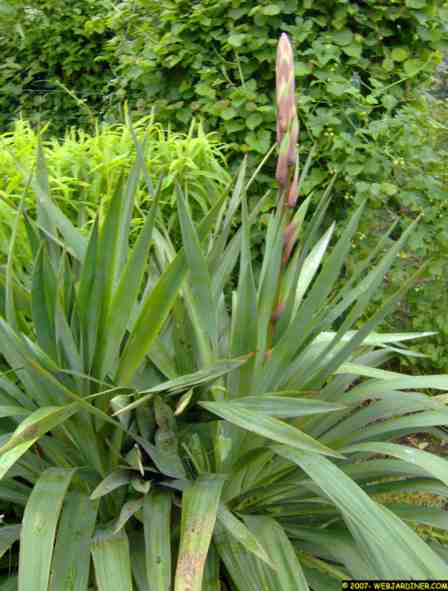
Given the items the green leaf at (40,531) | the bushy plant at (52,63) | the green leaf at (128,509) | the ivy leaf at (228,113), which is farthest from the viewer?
the bushy plant at (52,63)

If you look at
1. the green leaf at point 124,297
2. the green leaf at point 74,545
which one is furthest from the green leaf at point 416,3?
the green leaf at point 74,545

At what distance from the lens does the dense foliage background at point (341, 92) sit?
3.34 m

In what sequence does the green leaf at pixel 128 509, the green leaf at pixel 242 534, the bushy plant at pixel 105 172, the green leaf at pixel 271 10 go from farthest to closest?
the green leaf at pixel 271 10, the bushy plant at pixel 105 172, the green leaf at pixel 128 509, the green leaf at pixel 242 534

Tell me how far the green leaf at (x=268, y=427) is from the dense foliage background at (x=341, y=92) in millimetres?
1800

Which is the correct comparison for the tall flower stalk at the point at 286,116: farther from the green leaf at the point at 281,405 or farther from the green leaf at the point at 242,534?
the green leaf at the point at 242,534

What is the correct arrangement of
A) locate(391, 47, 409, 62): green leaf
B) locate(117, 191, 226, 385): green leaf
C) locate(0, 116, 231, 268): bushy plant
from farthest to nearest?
locate(391, 47, 409, 62): green leaf, locate(0, 116, 231, 268): bushy plant, locate(117, 191, 226, 385): green leaf

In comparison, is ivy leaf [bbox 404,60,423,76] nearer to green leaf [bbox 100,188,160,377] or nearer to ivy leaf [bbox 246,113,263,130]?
ivy leaf [bbox 246,113,263,130]

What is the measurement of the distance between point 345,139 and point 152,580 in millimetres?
2258

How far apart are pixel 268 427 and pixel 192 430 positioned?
0.39m

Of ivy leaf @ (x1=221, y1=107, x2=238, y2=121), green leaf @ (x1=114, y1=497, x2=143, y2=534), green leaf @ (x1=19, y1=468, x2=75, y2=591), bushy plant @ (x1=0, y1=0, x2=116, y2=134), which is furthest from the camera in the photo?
bushy plant @ (x1=0, y1=0, x2=116, y2=134)

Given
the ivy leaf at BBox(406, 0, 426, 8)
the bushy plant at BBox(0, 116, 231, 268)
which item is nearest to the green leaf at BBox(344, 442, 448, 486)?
the bushy plant at BBox(0, 116, 231, 268)

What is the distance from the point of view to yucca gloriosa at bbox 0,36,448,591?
5.26 ft

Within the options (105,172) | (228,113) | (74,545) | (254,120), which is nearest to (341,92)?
(254,120)

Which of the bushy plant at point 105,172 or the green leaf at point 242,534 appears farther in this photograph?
the bushy plant at point 105,172
